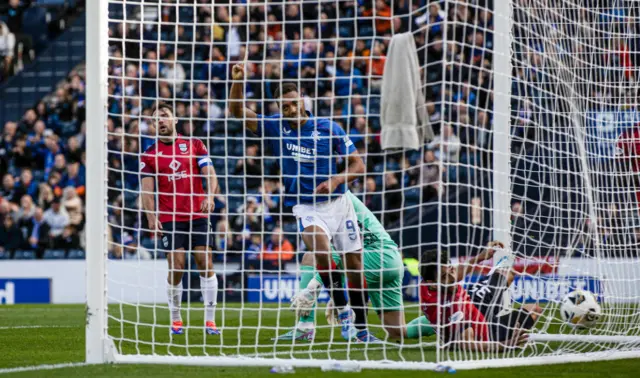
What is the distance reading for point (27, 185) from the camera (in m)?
19.2

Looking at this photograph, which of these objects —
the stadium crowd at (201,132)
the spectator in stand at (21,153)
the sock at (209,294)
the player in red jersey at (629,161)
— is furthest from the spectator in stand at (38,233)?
the player in red jersey at (629,161)

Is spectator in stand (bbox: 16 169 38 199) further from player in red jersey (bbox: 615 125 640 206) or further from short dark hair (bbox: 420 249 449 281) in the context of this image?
short dark hair (bbox: 420 249 449 281)

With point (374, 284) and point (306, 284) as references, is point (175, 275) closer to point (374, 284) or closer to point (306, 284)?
point (306, 284)

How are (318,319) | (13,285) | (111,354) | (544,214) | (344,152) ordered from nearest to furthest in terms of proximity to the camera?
1. (111,354)
2. (344,152)
3. (544,214)
4. (318,319)
5. (13,285)

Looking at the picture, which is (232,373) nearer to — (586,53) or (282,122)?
(282,122)

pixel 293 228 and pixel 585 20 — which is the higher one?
pixel 585 20

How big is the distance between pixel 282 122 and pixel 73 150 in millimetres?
12001

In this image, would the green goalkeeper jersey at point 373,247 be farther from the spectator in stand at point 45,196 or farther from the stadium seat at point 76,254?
the spectator in stand at point 45,196

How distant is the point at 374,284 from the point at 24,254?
36.2 ft

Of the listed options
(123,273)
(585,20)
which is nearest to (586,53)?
(585,20)

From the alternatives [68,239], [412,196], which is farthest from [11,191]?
[412,196]

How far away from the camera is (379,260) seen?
8.56 meters

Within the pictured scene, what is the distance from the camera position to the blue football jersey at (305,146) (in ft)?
26.7

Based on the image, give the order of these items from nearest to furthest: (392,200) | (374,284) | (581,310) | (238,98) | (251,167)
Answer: (238,98) → (581,310) → (374,284) → (392,200) → (251,167)
